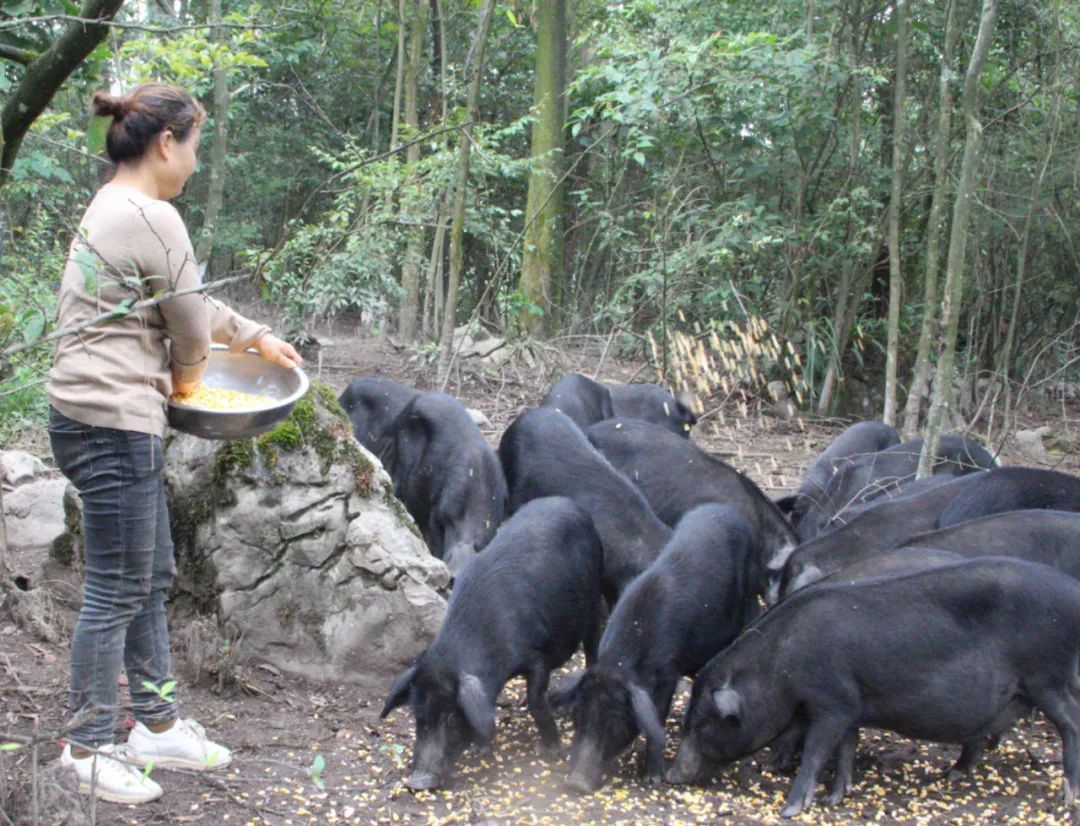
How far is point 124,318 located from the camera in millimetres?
3623

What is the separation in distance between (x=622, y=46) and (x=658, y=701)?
25.3 feet

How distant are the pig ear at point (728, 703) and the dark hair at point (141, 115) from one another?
2993 millimetres

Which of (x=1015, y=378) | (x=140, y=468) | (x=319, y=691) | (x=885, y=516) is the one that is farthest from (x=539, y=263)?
(x=140, y=468)

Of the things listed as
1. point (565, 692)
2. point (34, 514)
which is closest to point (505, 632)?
point (565, 692)

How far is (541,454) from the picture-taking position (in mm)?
7238

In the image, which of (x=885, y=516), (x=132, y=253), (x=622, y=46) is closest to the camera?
(x=132, y=253)

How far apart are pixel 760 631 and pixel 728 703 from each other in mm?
358

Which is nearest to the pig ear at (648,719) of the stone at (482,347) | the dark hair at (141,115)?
the dark hair at (141,115)

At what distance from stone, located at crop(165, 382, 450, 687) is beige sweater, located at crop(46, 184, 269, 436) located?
5.64 feet

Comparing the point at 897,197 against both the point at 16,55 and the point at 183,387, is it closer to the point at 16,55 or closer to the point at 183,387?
the point at 183,387

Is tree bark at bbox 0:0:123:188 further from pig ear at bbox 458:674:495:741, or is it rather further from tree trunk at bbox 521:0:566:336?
tree trunk at bbox 521:0:566:336

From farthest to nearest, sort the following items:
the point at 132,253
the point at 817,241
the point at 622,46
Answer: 1. the point at 817,241
2. the point at 622,46
3. the point at 132,253

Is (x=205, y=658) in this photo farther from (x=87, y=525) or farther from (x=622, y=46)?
(x=622, y=46)

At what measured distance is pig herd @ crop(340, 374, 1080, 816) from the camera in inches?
191
